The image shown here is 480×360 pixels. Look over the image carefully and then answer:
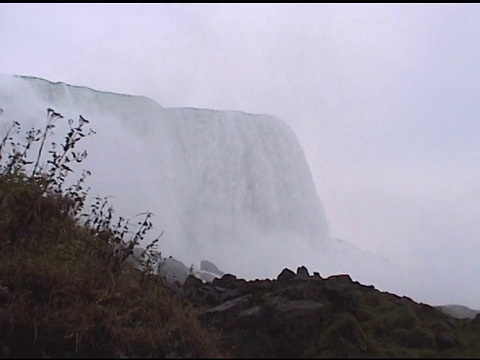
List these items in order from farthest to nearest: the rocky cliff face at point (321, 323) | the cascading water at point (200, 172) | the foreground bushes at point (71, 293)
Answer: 1. the cascading water at point (200, 172)
2. the foreground bushes at point (71, 293)
3. the rocky cliff face at point (321, 323)

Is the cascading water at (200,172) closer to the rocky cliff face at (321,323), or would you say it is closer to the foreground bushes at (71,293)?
the foreground bushes at (71,293)

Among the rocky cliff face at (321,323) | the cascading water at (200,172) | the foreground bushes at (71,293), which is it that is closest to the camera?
the rocky cliff face at (321,323)

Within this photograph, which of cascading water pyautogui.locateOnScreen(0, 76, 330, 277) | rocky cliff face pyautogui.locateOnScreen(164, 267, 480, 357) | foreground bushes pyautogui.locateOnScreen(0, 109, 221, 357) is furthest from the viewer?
cascading water pyautogui.locateOnScreen(0, 76, 330, 277)

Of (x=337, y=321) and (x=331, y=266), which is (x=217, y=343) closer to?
(x=337, y=321)

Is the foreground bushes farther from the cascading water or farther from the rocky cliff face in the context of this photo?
the cascading water

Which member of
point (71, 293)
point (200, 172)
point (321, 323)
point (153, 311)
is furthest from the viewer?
point (200, 172)

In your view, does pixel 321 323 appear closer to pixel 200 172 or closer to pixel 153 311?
pixel 153 311

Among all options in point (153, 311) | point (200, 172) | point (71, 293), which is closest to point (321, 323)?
point (153, 311)

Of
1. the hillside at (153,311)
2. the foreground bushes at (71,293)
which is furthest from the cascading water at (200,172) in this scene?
the hillside at (153,311)

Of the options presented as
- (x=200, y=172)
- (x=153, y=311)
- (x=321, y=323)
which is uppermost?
(x=200, y=172)

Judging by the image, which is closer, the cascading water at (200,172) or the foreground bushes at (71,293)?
the foreground bushes at (71,293)

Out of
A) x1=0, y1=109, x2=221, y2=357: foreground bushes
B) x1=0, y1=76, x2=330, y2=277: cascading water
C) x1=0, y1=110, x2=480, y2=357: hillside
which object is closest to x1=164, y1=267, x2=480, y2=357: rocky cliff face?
x1=0, y1=110, x2=480, y2=357: hillside

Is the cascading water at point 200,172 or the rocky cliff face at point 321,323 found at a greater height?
the cascading water at point 200,172

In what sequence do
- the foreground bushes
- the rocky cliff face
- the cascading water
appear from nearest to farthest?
the rocky cliff face, the foreground bushes, the cascading water
